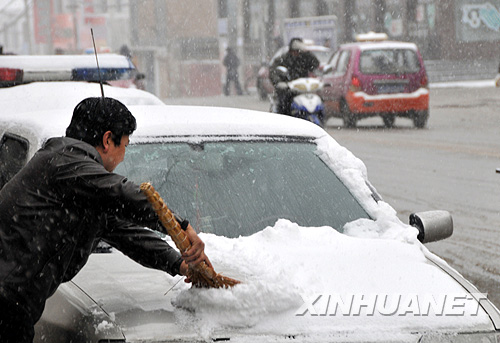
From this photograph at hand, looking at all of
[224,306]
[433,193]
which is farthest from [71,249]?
[433,193]

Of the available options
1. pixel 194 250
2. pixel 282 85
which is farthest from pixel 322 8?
pixel 194 250

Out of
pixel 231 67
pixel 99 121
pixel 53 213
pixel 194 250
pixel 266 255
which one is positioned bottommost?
pixel 231 67

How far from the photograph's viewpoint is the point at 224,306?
271 centimetres

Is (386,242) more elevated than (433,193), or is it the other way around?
(386,242)

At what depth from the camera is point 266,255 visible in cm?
316

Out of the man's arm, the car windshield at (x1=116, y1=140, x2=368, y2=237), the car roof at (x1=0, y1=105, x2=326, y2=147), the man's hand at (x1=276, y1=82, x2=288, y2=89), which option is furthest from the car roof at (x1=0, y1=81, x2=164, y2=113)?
the man's hand at (x1=276, y1=82, x2=288, y2=89)

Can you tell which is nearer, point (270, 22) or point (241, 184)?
point (241, 184)

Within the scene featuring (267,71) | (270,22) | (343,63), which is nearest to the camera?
(343,63)

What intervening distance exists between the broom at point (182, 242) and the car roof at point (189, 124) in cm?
123

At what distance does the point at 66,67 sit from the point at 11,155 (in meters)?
3.14

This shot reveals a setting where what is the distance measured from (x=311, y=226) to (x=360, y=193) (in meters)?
0.36

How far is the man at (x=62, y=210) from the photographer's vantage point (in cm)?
260

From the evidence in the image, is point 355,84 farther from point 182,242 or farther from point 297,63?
point 182,242

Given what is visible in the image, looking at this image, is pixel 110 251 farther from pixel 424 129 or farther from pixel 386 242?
pixel 424 129
